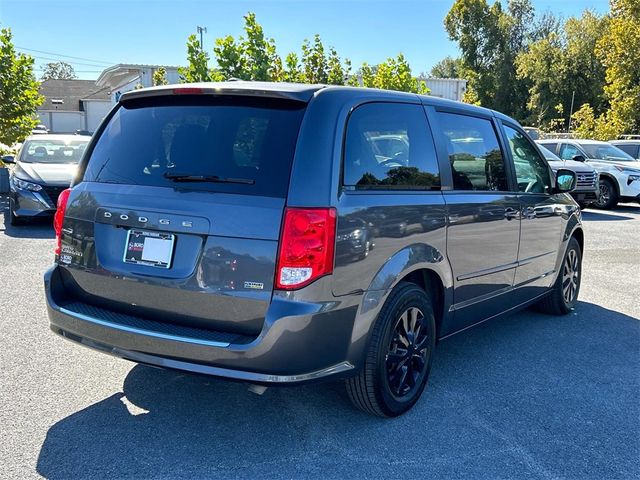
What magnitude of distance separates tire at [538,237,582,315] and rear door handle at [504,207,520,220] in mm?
1257

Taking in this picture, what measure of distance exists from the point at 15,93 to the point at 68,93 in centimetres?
4349

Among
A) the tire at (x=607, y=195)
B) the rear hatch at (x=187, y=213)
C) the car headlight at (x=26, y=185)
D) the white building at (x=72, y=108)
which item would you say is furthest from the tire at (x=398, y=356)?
the white building at (x=72, y=108)

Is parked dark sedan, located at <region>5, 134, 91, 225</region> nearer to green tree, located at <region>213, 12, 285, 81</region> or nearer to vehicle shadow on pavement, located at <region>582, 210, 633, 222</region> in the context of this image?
green tree, located at <region>213, 12, 285, 81</region>

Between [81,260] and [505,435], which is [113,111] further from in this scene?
[505,435]

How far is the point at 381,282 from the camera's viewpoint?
10.3 feet

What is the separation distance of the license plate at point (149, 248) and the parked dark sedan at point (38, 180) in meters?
6.68

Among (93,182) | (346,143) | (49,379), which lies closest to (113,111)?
(93,182)

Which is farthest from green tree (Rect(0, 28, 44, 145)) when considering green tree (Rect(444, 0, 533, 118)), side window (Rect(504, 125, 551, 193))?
green tree (Rect(444, 0, 533, 118))

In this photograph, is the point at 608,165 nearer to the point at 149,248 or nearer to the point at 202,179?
the point at 202,179

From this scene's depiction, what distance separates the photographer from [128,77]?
Answer: 38.2m

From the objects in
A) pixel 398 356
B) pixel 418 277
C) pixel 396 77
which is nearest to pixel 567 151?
pixel 396 77

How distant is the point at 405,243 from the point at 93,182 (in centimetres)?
181

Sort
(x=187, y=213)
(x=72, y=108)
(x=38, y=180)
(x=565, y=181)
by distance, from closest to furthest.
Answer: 1. (x=187, y=213)
2. (x=565, y=181)
3. (x=38, y=180)
4. (x=72, y=108)

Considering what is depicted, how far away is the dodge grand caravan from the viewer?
280 centimetres
